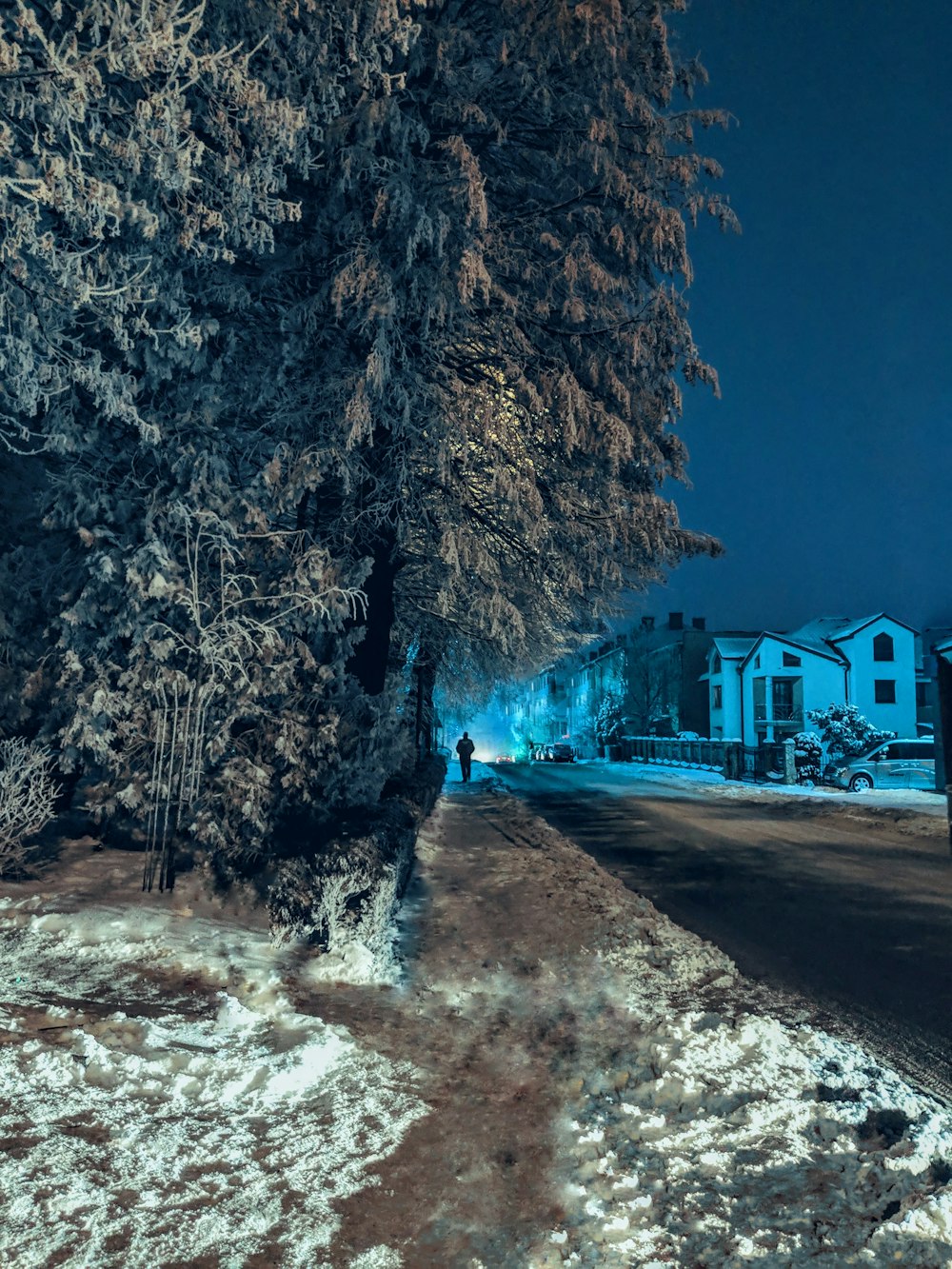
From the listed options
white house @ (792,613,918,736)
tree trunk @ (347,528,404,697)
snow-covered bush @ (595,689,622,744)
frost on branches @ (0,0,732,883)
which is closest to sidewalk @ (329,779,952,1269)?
frost on branches @ (0,0,732,883)

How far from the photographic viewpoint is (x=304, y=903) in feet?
22.3

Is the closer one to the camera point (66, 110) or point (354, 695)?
point (66, 110)

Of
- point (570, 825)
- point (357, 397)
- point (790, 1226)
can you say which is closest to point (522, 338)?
point (357, 397)

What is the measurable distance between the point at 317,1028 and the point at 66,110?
6.55 meters

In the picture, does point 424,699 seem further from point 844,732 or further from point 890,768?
point 844,732

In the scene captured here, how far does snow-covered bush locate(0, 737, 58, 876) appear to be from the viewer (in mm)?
7637

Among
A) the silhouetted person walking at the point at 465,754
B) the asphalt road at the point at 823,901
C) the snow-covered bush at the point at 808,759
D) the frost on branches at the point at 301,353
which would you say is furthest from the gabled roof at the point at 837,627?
the frost on branches at the point at 301,353

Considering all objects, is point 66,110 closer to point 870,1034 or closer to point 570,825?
point 870,1034

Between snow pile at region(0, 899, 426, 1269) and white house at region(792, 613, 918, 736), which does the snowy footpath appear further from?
white house at region(792, 613, 918, 736)

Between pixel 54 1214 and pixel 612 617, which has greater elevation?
pixel 612 617

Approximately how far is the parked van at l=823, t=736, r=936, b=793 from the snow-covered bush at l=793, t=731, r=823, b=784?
660 mm

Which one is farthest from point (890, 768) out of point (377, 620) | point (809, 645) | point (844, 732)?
point (809, 645)

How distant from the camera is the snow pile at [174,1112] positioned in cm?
314

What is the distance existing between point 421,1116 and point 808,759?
31.2m
